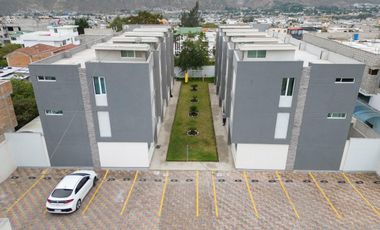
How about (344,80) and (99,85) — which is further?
(99,85)

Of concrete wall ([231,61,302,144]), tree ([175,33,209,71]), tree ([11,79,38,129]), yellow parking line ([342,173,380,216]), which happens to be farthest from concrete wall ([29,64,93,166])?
tree ([175,33,209,71])

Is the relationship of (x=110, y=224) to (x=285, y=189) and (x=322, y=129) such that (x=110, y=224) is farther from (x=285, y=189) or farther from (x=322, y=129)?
(x=322, y=129)

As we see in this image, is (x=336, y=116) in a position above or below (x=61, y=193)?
above

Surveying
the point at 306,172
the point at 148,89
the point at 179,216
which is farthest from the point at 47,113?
the point at 306,172

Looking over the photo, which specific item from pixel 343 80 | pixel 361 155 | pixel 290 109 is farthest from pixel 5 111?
pixel 361 155

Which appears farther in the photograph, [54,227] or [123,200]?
[123,200]

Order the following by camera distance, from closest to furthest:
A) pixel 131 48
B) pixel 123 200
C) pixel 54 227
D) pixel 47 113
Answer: pixel 54 227 < pixel 123 200 < pixel 47 113 < pixel 131 48

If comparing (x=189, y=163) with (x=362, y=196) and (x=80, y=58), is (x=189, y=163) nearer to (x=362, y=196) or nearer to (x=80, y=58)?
(x=362, y=196)
